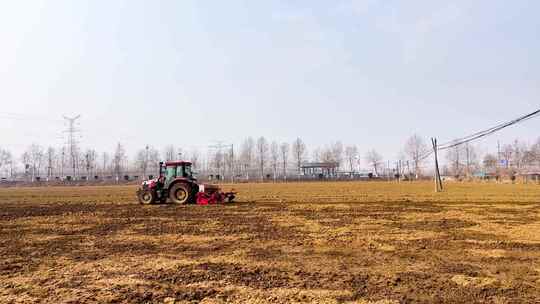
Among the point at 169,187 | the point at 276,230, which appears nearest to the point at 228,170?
the point at 169,187

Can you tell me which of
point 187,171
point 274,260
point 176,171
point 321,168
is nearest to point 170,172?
point 176,171

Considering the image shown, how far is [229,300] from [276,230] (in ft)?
21.9

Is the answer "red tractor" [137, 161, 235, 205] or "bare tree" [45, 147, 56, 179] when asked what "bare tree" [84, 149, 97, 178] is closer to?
"bare tree" [45, 147, 56, 179]

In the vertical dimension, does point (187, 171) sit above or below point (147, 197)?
above

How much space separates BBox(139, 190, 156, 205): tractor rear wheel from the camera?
72.2ft

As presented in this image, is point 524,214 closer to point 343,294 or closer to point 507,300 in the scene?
point 507,300

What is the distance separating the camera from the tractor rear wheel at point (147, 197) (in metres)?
22.0

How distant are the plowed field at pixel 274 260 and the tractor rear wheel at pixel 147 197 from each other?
7.16 meters

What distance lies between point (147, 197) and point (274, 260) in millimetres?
15297

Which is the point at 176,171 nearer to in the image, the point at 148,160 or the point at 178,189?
the point at 178,189

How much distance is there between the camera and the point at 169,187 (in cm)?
2200

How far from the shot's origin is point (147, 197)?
72.6 ft

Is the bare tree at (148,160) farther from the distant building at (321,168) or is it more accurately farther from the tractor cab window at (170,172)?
the tractor cab window at (170,172)

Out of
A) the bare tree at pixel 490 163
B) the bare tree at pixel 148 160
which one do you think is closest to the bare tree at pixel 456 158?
the bare tree at pixel 490 163
